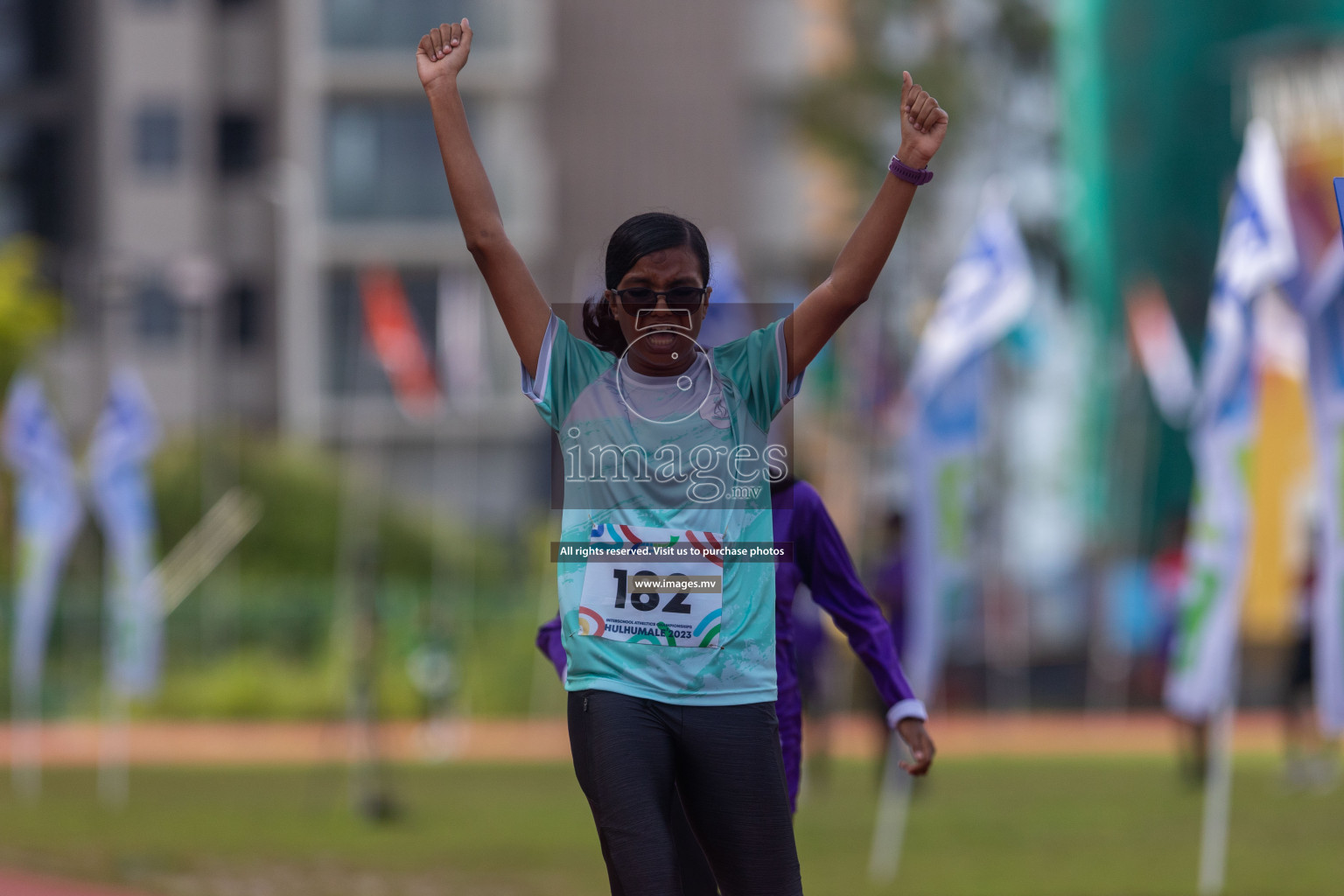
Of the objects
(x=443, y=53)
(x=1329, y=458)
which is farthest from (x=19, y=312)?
(x=443, y=53)

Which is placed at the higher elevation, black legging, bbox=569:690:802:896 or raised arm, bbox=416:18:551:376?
raised arm, bbox=416:18:551:376

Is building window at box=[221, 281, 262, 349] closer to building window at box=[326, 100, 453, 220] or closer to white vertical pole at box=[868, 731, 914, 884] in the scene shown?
Result: building window at box=[326, 100, 453, 220]

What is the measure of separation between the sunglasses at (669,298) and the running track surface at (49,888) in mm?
7235

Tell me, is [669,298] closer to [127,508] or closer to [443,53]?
[443,53]

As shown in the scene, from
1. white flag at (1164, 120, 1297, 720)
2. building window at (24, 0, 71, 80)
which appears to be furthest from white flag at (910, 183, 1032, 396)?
building window at (24, 0, 71, 80)

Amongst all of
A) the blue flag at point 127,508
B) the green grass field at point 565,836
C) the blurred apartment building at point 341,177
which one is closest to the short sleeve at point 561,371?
the green grass field at point 565,836

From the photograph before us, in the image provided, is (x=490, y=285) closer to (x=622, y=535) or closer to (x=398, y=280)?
(x=622, y=535)

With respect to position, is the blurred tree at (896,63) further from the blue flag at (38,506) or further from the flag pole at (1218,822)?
the flag pole at (1218,822)

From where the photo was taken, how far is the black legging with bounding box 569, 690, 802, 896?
409 cm

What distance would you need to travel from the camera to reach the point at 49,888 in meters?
10.7

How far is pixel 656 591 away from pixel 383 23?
37.9 meters

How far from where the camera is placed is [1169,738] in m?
24.6

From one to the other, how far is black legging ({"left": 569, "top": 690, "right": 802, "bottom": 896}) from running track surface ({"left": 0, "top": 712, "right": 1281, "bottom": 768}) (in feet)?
53.0

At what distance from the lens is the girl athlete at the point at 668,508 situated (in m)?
4.12
